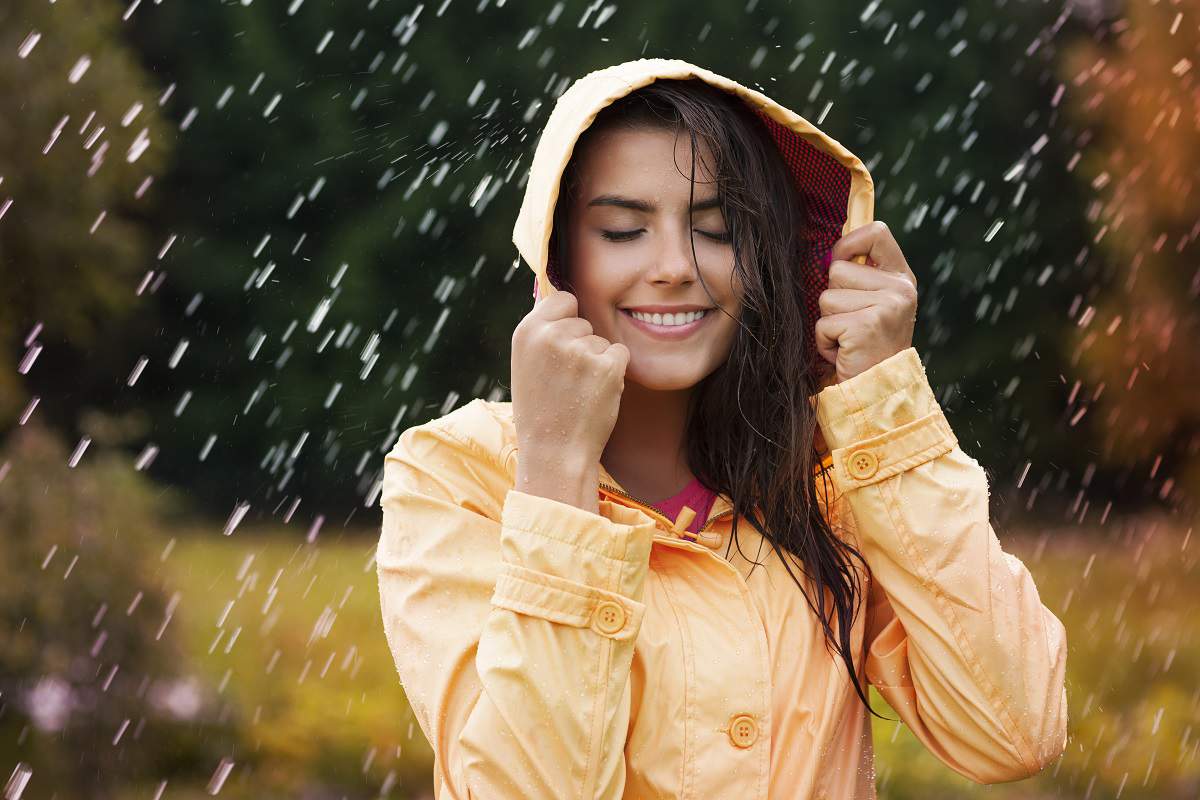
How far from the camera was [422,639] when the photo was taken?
2.09m

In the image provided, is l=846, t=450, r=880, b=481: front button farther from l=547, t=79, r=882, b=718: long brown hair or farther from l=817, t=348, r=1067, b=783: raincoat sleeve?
l=547, t=79, r=882, b=718: long brown hair

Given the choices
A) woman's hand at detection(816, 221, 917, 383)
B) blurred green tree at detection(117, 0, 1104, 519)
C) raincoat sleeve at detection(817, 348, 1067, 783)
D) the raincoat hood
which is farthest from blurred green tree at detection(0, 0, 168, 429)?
raincoat sleeve at detection(817, 348, 1067, 783)

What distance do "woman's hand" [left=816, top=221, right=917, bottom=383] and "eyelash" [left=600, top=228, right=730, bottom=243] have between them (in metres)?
0.20

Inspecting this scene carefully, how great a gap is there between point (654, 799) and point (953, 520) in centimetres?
65

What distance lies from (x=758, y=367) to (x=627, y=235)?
343 mm

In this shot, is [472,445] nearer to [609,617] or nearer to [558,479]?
[558,479]

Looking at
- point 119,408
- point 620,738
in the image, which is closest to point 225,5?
point 119,408

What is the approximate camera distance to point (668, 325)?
232 centimetres

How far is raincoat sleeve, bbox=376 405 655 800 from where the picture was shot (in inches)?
76.0

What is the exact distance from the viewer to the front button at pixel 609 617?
198 cm

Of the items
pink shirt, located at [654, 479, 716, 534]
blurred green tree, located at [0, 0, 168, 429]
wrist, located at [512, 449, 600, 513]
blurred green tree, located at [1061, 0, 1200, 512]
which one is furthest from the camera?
blurred green tree, located at [1061, 0, 1200, 512]

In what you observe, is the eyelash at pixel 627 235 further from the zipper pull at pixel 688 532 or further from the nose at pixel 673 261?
the zipper pull at pixel 688 532

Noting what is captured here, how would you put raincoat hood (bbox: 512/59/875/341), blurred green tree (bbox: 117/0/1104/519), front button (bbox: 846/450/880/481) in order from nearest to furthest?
front button (bbox: 846/450/880/481)
raincoat hood (bbox: 512/59/875/341)
blurred green tree (bbox: 117/0/1104/519)

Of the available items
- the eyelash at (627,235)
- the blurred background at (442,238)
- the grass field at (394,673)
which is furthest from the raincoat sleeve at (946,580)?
the blurred background at (442,238)
